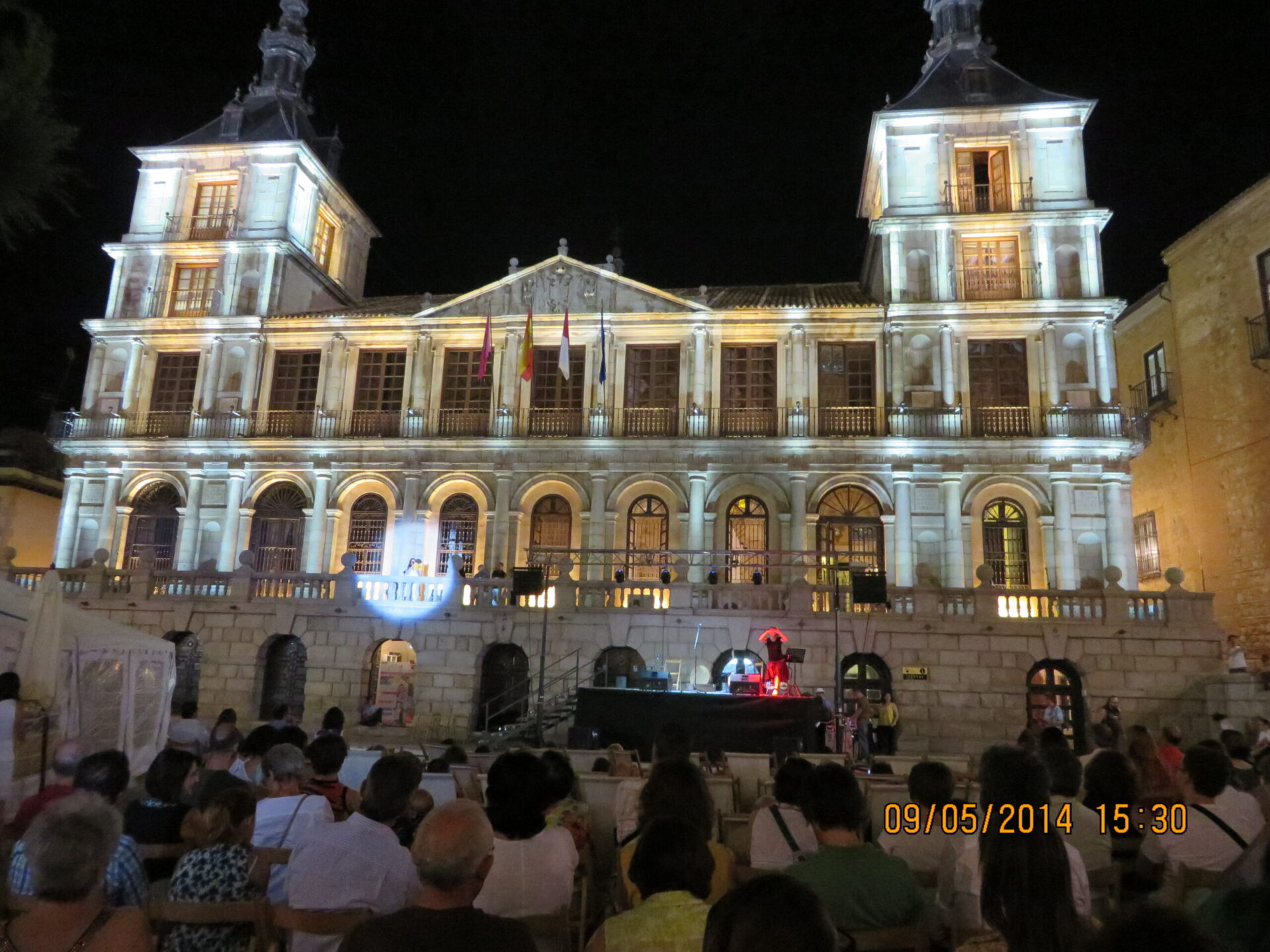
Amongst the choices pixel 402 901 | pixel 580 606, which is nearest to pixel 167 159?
pixel 580 606

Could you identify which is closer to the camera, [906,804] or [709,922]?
[709,922]

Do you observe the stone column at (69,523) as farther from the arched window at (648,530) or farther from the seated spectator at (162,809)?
the seated spectator at (162,809)

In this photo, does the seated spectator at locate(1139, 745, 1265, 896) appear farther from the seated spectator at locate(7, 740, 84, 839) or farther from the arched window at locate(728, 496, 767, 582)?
the arched window at locate(728, 496, 767, 582)

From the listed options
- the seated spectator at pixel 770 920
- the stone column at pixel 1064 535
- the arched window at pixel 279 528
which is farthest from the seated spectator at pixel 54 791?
the stone column at pixel 1064 535

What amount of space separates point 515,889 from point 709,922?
2065 mm

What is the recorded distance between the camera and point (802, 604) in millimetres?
19828

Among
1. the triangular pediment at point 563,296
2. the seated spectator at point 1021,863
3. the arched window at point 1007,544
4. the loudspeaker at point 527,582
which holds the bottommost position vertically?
the seated spectator at point 1021,863

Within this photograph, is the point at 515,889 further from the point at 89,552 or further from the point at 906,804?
the point at 89,552

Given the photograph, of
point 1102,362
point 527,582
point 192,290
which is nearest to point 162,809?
point 527,582

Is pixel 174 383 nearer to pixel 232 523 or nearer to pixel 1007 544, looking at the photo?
pixel 232 523

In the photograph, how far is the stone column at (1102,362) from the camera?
2370 centimetres

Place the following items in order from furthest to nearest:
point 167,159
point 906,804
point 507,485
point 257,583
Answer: point 167,159 < point 507,485 < point 257,583 < point 906,804

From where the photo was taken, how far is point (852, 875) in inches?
144

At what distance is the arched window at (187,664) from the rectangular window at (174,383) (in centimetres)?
879
